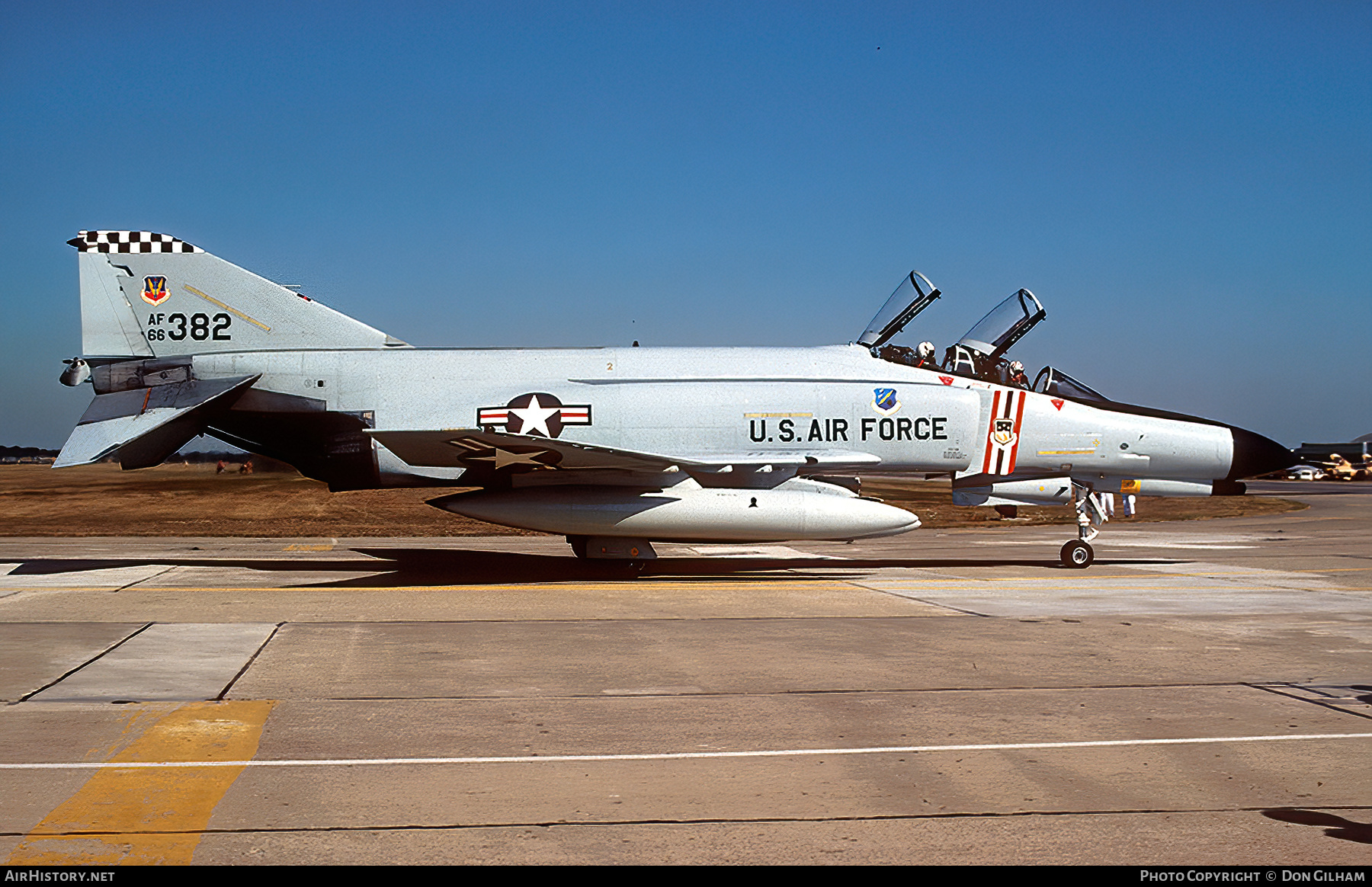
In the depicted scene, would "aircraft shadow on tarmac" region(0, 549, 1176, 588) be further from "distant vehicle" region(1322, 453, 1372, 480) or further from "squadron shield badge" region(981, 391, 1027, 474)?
"distant vehicle" region(1322, 453, 1372, 480)

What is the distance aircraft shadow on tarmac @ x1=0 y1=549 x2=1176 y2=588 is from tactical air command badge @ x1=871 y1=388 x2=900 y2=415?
2.30 meters

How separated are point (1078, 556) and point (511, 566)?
8194 millimetres

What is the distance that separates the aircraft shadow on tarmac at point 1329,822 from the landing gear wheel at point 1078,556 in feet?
36.5

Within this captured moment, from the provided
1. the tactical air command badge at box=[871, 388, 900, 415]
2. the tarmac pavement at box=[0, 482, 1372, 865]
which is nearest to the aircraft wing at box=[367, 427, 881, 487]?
the tactical air command badge at box=[871, 388, 900, 415]

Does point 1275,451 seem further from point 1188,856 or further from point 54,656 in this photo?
point 54,656

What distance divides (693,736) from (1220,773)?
2.66 metres

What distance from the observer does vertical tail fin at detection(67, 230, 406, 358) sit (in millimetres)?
14953

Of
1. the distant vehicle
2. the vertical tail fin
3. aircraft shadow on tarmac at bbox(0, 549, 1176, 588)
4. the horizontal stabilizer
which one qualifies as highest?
the vertical tail fin

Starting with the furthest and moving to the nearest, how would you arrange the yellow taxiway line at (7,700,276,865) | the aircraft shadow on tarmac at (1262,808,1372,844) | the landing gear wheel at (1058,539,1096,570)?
the landing gear wheel at (1058,539,1096,570), the aircraft shadow on tarmac at (1262,808,1372,844), the yellow taxiway line at (7,700,276,865)

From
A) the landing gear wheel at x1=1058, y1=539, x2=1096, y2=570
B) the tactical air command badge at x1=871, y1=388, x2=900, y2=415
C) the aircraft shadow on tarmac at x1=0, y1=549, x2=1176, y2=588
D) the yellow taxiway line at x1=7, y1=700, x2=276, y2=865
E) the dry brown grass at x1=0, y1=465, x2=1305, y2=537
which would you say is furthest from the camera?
the dry brown grass at x1=0, y1=465, x2=1305, y2=537

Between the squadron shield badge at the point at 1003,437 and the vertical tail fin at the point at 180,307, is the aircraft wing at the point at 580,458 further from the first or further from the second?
the vertical tail fin at the point at 180,307

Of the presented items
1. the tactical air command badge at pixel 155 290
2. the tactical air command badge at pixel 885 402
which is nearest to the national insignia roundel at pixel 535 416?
the tactical air command badge at pixel 885 402

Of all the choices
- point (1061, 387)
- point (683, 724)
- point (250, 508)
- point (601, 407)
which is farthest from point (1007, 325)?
point (250, 508)

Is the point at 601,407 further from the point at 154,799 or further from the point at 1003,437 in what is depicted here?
the point at 154,799
